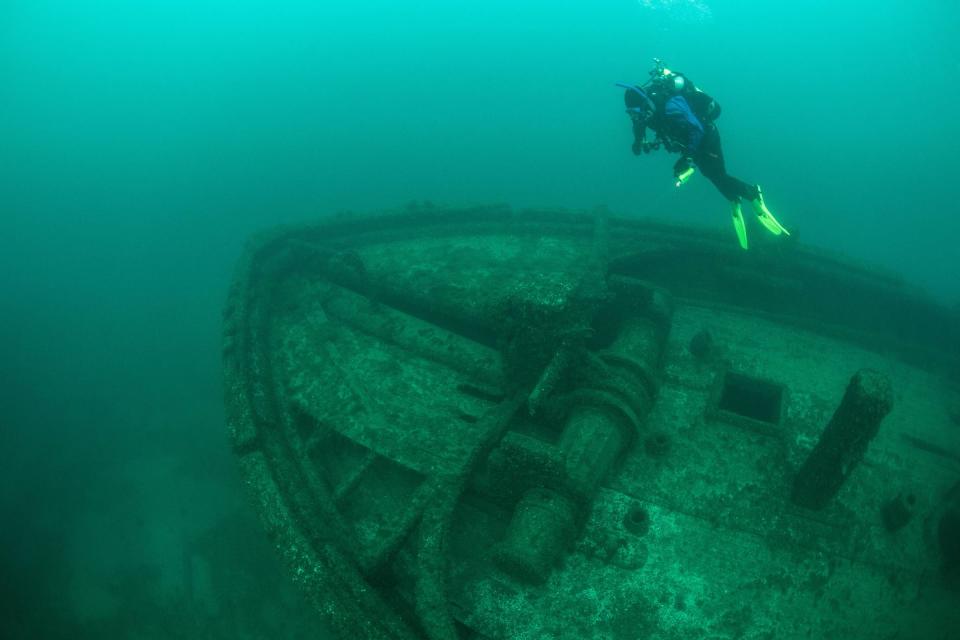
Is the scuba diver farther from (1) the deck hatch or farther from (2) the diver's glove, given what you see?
(1) the deck hatch

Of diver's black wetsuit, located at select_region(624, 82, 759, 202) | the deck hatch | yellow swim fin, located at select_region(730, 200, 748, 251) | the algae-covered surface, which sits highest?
diver's black wetsuit, located at select_region(624, 82, 759, 202)

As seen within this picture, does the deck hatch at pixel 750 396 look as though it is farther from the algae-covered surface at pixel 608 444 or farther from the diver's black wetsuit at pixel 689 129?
the diver's black wetsuit at pixel 689 129

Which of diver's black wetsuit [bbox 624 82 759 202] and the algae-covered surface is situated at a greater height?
diver's black wetsuit [bbox 624 82 759 202]

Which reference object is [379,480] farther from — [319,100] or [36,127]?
[36,127]

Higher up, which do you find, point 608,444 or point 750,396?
point 750,396

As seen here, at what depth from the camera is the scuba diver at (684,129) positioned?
5133mm

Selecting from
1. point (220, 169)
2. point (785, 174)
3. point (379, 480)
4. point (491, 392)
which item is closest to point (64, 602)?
point (379, 480)

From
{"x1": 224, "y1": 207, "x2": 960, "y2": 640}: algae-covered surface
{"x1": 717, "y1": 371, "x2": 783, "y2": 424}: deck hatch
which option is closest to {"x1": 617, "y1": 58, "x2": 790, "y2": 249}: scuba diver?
{"x1": 224, "y1": 207, "x2": 960, "y2": 640}: algae-covered surface

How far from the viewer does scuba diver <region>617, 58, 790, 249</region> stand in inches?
202

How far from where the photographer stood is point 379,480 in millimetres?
3883

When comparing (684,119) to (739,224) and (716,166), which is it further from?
(739,224)

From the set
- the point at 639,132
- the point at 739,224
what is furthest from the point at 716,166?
the point at 639,132

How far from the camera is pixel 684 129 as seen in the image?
16.8ft

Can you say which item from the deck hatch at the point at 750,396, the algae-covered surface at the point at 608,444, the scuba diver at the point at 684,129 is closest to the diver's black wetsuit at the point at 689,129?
the scuba diver at the point at 684,129
